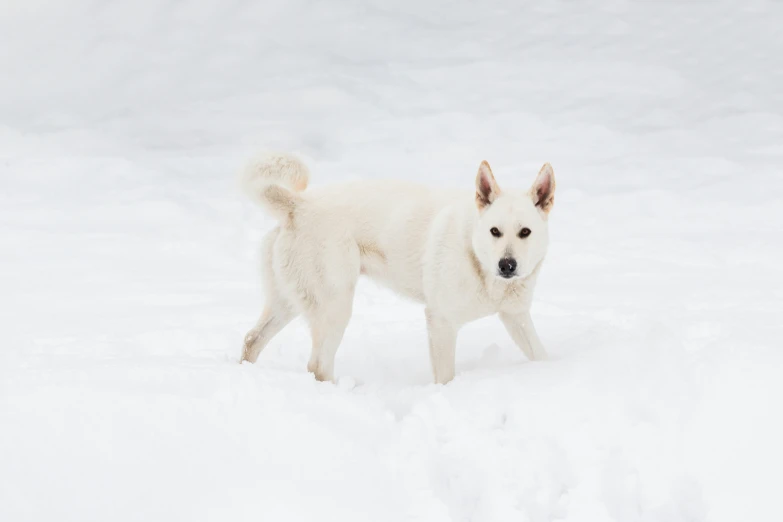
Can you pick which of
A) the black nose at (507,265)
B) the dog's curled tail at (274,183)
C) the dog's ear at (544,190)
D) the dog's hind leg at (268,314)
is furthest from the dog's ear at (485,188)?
the dog's hind leg at (268,314)

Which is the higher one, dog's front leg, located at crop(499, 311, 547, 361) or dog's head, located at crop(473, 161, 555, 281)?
dog's head, located at crop(473, 161, 555, 281)

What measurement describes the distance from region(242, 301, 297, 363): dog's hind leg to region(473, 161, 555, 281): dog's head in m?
1.36

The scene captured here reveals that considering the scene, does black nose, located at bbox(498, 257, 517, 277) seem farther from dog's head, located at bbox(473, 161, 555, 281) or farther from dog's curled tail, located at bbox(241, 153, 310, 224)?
dog's curled tail, located at bbox(241, 153, 310, 224)

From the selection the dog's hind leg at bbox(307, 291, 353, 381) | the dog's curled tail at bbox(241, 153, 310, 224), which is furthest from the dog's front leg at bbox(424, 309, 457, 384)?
the dog's curled tail at bbox(241, 153, 310, 224)

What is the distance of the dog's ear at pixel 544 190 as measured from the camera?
4.20 m

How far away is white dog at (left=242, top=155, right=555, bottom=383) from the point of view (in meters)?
4.36

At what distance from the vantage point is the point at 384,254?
15.0ft

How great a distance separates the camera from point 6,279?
8094 millimetres

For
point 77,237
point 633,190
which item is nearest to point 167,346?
point 77,237

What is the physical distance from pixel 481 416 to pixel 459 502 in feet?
1.76

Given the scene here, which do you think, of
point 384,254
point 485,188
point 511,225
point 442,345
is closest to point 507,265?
point 511,225

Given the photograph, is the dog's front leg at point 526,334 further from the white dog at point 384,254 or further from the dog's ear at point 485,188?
the dog's ear at point 485,188

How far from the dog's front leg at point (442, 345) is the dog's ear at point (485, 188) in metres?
0.72

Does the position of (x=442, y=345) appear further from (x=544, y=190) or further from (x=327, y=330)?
(x=544, y=190)
